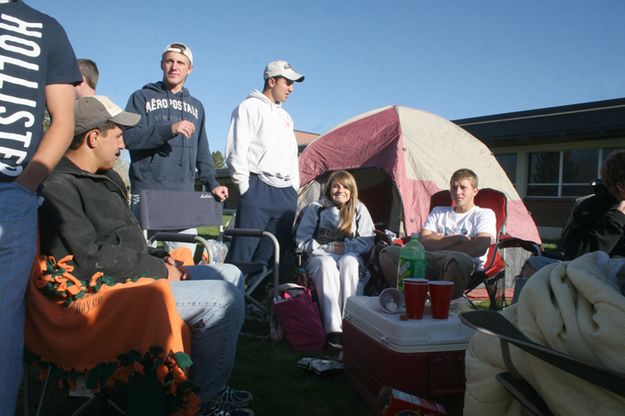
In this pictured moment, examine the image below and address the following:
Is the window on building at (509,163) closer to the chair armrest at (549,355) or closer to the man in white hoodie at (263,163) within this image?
the man in white hoodie at (263,163)

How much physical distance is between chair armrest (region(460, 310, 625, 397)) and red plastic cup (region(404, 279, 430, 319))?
2.58 ft

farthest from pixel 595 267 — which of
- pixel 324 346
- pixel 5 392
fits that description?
pixel 324 346

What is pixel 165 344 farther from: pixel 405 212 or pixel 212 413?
pixel 405 212

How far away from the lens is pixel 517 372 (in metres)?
1.29

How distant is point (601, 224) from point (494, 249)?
77cm

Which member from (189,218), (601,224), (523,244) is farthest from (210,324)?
(601,224)

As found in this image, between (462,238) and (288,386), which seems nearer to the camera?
(288,386)

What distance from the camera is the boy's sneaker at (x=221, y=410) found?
6.42 ft

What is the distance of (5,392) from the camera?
1509 mm

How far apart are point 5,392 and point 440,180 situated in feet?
15.5

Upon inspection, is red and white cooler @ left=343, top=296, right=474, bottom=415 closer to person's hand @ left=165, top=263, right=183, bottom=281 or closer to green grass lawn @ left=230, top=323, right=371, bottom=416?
green grass lawn @ left=230, top=323, right=371, bottom=416

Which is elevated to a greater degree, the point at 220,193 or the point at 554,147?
the point at 554,147

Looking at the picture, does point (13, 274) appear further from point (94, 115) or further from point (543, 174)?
point (543, 174)

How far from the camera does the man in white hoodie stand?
4051 mm
